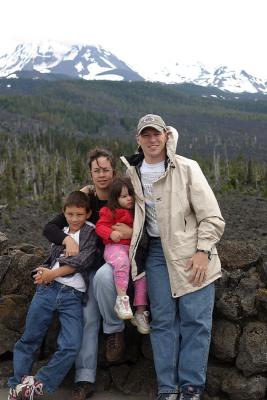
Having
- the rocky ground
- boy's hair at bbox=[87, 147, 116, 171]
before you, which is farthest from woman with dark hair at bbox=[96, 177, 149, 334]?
the rocky ground

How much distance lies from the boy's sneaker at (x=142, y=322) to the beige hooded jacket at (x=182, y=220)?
0.41 meters

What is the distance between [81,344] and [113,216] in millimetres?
1460

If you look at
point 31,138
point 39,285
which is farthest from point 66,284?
point 31,138

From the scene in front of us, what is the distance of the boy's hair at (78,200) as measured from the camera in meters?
6.27

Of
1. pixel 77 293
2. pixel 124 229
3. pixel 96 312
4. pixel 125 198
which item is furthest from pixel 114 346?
pixel 125 198

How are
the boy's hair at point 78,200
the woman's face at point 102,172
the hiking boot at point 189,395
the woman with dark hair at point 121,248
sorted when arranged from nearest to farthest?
the hiking boot at point 189,395
the woman with dark hair at point 121,248
the boy's hair at point 78,200
the woman's face at point 102,172

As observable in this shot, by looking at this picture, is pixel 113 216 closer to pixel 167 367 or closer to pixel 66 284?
pixel 66 284

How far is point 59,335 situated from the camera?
5980 millimetres

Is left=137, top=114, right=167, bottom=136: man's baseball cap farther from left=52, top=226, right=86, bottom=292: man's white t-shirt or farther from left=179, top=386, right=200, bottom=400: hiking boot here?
left=179, top=386, right=200, bottom=400: hiking boot

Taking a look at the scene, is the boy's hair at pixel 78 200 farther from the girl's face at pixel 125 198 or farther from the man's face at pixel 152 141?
the man's face at pixel 152 141

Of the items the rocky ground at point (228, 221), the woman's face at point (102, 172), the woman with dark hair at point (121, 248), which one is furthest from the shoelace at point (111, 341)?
the rocky ground at point (228, 221)

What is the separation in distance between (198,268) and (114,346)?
1.37 m

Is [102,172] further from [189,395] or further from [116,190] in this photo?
[189,395]

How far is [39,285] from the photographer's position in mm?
6230
